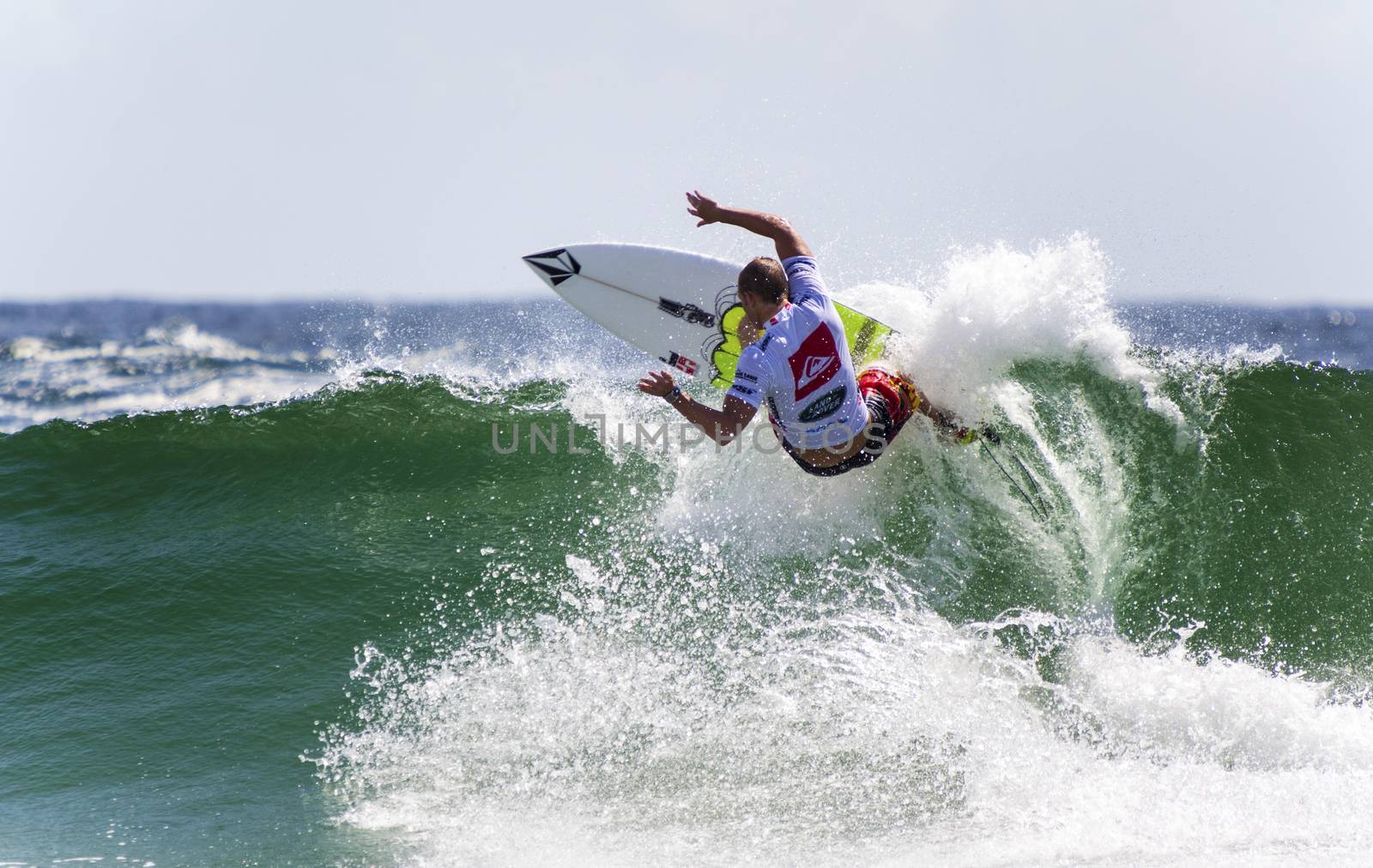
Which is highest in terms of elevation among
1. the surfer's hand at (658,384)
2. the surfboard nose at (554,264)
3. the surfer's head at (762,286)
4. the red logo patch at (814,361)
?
the surfboard nose at (554,264)

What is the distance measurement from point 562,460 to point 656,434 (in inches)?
36.4

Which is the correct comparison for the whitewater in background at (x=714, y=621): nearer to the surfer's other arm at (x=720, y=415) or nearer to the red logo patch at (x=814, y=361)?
the red logo patch at (x=814, y=361)

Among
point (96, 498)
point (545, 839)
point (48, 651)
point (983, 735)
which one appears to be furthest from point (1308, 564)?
point (96, 498)

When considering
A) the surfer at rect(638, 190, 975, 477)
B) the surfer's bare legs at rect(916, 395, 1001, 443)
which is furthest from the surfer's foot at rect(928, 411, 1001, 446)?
the surfer at rect(638, 190, 975, 477)

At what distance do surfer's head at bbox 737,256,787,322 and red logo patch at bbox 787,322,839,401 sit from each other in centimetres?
25

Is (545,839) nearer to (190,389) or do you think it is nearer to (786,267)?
(786,267)

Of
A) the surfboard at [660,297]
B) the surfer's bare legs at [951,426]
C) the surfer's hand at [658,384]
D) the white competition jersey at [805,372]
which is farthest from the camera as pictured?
the surfboard at [660,297]

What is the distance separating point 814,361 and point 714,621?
1.74 m

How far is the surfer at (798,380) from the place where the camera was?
13.7 ft

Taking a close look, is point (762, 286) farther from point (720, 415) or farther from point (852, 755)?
point (852, 755)

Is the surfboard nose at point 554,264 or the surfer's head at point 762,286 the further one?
the surfboard nose at point 554,264

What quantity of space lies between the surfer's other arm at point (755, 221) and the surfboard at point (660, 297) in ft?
3.77

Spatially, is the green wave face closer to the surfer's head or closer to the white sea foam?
the white sea foam

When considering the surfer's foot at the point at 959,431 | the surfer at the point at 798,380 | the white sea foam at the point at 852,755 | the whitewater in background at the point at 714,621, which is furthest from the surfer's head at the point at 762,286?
the white sea foam at the point at 852,755
